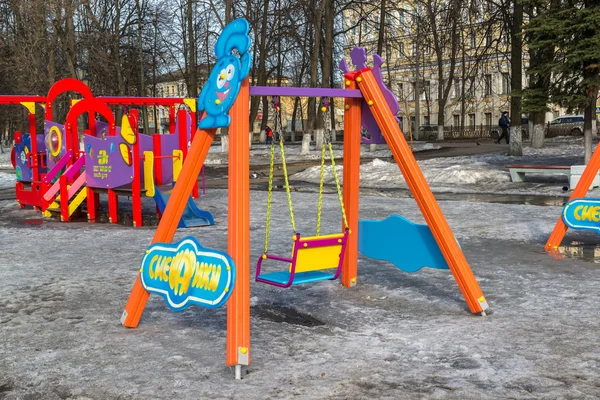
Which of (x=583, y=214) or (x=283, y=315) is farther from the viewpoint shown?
(x=583, y=214)

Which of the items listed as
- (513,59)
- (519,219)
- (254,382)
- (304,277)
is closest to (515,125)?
(513,59)

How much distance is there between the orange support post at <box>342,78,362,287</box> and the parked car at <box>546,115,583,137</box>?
39.4 meters

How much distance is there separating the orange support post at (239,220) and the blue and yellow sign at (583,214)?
4.61 meters

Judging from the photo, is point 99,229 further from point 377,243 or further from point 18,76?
point 18,76

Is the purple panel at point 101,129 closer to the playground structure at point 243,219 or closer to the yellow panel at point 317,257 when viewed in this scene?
the playground structure at point 243,219

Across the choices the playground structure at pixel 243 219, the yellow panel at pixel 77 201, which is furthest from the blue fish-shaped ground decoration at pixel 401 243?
the yellow panel at pixel 77 201

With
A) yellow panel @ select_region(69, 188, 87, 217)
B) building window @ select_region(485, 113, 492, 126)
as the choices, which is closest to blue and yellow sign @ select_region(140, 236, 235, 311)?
yellow panel @ select_region(69, 188, 87, 217)

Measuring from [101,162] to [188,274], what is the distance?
7150 millimetres

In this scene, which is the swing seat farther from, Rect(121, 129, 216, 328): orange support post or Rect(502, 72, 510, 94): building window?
Rect(502, 72, 510, 94): building window

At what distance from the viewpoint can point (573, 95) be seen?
14773mm

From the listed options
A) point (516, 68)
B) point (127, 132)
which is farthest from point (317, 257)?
point (516, 68)

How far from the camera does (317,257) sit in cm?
500

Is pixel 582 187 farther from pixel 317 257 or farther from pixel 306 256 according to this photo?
pixel 306 256

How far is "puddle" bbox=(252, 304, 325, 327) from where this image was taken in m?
5.04
